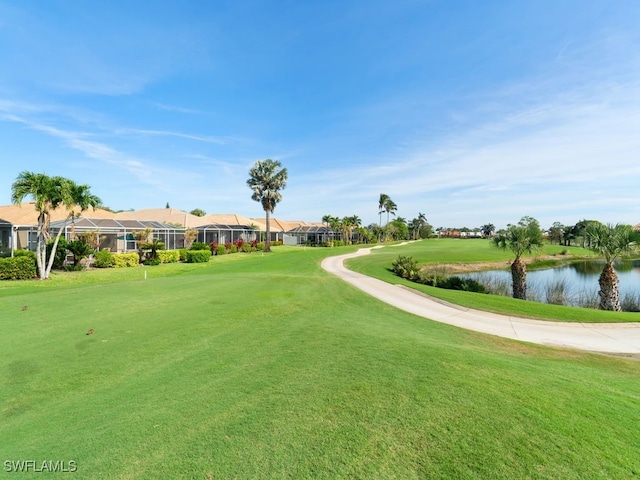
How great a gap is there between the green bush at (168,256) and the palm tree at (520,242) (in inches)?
1002

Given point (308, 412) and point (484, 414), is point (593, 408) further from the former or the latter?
point (308, 412)

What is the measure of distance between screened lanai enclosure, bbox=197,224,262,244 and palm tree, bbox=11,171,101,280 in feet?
74.2

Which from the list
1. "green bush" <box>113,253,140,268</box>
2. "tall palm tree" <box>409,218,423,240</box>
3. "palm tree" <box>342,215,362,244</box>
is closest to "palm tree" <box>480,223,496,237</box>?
"tall palm tree" <box>409,218,423,240</box>

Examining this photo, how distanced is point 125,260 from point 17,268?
749cm

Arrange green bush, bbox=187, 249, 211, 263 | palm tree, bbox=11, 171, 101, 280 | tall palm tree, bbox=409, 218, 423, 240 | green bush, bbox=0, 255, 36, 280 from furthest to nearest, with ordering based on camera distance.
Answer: tall palm tree, bbox=409, 218, 423, 240 → green bush, bbox=187, 249, 211, 263 → green bush, bbox=0, 255, 36, 280 → palm tree, bbox=11, 171, 101, 280

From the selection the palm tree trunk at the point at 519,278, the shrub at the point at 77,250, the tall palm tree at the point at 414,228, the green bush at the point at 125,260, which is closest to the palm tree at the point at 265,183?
the green bush at the point at 125,260

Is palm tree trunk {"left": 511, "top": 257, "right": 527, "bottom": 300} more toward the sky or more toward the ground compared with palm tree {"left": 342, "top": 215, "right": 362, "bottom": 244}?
more toward the ground

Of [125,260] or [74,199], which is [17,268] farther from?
[125,260]

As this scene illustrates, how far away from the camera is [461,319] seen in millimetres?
9859

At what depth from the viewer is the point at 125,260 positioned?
25406 mm

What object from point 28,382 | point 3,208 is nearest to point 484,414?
point 28,382

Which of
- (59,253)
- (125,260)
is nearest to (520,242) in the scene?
(125,260)

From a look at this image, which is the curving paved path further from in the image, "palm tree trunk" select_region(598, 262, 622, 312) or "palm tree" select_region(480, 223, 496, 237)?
"palm tree" select_region(480, 223, 496, 237)

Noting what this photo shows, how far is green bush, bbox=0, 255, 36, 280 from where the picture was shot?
58.2 ft
